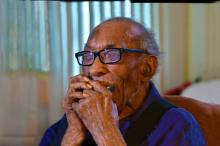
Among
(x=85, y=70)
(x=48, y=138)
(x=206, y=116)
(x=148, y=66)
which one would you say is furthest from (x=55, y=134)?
(x=206, y=116)

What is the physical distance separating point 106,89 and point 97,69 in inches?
3.8

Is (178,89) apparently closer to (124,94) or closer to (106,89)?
(124,94)

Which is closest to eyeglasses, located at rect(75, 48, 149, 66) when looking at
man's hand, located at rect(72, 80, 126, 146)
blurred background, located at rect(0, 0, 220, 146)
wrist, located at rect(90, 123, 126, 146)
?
man's hand, located at rect(72, 80, 126, 146)

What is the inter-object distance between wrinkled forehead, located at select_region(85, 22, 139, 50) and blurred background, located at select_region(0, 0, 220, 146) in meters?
0.90

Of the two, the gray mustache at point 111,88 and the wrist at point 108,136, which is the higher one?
the gray mustache at point 111,88

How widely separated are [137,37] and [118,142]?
36 cm

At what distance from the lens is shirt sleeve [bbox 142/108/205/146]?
4.28 feet

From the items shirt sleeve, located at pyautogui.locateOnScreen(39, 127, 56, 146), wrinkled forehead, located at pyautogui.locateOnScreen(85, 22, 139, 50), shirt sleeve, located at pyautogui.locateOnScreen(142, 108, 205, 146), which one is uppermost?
wrinkled forehead, located at pyautogui.locateOnScreen(85, 22, 139, 50)

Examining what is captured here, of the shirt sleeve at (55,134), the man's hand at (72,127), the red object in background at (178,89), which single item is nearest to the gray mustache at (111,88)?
the man's hand at (72,127)

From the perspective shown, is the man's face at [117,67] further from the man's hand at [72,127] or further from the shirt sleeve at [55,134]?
the shirt sleeve at [55,134]

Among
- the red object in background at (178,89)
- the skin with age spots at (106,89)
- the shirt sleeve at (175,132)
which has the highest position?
the skin with age spots at (106,89)

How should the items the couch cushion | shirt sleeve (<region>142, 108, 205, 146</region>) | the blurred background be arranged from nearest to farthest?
1. shirt sleeve (<region>142, 108, 205, 146</region>)
2. the couch cushion
3. the blurred background

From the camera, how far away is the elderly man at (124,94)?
1264 mm

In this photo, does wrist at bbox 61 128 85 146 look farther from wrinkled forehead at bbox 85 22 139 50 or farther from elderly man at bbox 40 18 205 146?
wrinkled forehead at bbox 85 22 139 50
